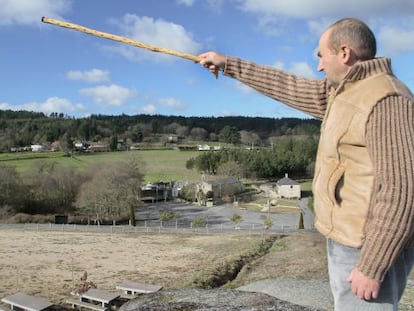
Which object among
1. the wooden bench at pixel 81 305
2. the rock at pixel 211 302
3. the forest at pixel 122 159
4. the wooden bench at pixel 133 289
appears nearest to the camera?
the rock at pixel 211 302

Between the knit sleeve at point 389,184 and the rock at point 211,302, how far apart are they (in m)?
4.09

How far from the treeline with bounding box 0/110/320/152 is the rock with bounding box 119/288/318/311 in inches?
3251

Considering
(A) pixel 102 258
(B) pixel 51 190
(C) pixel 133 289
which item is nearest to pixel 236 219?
(A) pixel 102 258

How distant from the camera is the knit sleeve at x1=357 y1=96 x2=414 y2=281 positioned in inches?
67.1

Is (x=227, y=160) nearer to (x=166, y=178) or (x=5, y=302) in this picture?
(x=166, y=178)

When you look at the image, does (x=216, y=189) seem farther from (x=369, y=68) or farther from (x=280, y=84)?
(x=369, y=68)

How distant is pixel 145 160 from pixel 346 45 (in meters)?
81.9

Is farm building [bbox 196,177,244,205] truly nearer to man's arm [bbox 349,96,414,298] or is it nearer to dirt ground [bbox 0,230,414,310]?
dirt ground [bbox 0,230,414,310]

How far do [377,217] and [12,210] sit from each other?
150 feet

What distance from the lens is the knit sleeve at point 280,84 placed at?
2.45 metres

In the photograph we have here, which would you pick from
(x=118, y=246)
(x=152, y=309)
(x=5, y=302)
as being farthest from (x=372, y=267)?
(x=118, y=246)

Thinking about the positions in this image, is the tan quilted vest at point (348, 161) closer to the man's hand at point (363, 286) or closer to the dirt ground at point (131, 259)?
the man's hand at point (363, 286)

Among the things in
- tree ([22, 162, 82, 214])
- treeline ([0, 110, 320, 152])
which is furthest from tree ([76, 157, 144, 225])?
treeline ([0, 110, 320, 152])

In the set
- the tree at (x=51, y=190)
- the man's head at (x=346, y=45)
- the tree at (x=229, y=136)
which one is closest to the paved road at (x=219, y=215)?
the tree at (x=51, y=190)
